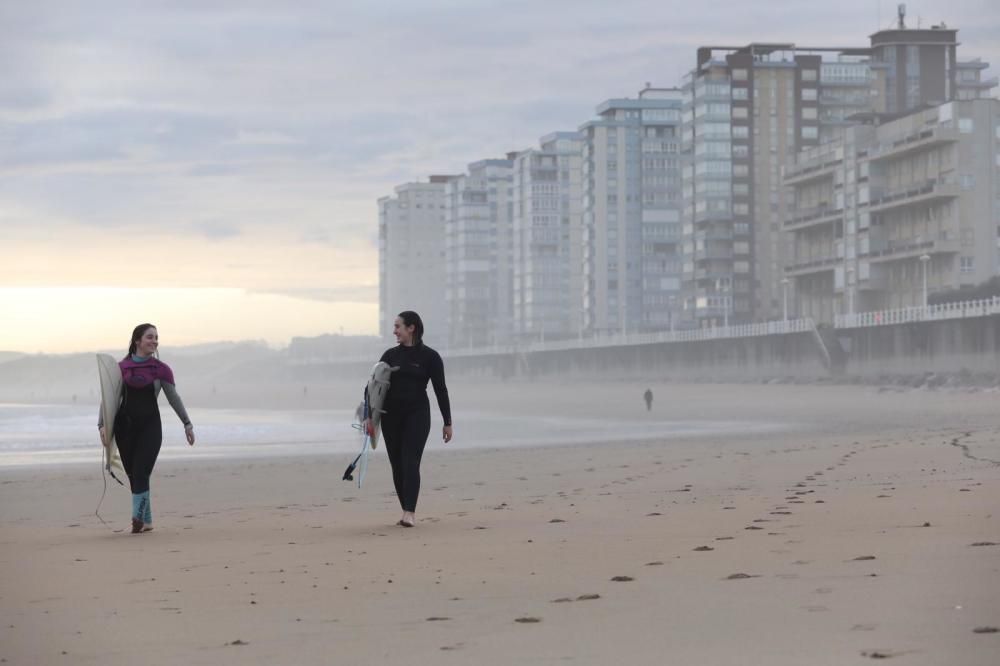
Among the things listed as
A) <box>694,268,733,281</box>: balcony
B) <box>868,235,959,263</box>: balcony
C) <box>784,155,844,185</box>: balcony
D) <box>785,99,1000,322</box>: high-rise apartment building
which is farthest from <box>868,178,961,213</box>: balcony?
<box>694,268,733,281</box>: balcony

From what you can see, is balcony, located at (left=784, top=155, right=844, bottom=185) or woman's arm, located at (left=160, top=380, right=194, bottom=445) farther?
balcony, located at (left=784, top=155, right=844, bottom=185)

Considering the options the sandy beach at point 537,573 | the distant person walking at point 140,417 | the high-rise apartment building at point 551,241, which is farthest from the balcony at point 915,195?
the distant person walking at point 140,417

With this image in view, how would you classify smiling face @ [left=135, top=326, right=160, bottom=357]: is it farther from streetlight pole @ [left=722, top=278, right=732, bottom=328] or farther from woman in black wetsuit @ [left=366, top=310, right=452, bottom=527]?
streetlight pole @ [left=722, top=278, right=732, bottom=328]

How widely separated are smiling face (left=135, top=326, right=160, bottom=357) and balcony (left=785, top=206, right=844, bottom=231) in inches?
3382

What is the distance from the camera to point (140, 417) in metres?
10.7

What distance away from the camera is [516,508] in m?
12.0

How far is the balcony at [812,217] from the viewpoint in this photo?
308 feet

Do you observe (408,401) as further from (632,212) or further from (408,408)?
(632,212)

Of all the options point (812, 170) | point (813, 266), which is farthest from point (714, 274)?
point (813, 266)

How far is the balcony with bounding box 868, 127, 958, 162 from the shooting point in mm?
81625

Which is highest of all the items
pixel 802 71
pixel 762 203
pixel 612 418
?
pixel 802 71

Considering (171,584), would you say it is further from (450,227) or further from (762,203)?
(450,227)

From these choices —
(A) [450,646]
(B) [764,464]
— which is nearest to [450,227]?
(B) [764,464]

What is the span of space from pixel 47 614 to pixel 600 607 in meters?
2.50
